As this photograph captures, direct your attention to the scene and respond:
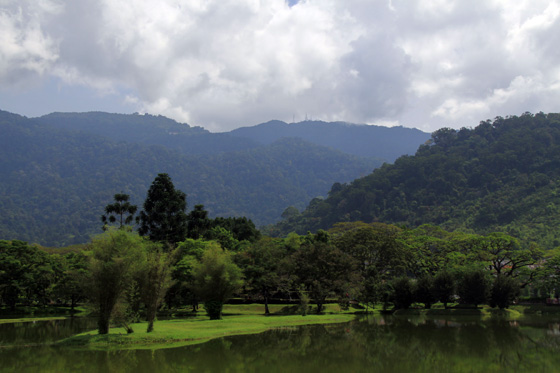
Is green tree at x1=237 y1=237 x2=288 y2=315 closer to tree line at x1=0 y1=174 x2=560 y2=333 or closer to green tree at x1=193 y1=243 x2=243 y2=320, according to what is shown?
tree line at x1=0 y1=174 x2=560 y2=333

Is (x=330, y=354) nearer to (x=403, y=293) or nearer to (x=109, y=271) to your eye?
(x=109, y=271)

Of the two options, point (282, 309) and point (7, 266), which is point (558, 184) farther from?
point (7, 266)

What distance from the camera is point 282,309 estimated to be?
2168 inches

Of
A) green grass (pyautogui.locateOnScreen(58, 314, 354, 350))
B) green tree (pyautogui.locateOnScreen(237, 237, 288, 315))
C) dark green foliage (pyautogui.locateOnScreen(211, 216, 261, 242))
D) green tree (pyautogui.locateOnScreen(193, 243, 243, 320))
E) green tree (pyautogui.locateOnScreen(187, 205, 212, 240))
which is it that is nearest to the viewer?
Answer: green grass (pyautogui.locateOnScreen(58, 314, 354, 350))

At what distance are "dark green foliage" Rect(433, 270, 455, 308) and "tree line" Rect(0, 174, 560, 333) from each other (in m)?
0.12

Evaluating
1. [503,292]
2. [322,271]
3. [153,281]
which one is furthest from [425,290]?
[153,281]

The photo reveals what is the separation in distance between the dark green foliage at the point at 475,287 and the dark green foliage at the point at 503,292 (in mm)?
1017

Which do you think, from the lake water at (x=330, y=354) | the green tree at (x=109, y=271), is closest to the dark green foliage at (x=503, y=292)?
the lake water at (x=330, y=354)

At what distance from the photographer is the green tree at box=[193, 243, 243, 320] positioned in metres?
44.9

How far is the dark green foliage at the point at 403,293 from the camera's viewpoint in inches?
2130

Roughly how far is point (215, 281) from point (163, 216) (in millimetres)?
27145

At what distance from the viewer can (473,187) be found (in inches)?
5433

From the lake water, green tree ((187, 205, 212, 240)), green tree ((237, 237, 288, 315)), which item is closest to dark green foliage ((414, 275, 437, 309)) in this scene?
green tree ((237, 237, 288, 315))

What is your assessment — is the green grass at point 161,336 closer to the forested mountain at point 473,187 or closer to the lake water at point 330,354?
the lake water at point 330,354
